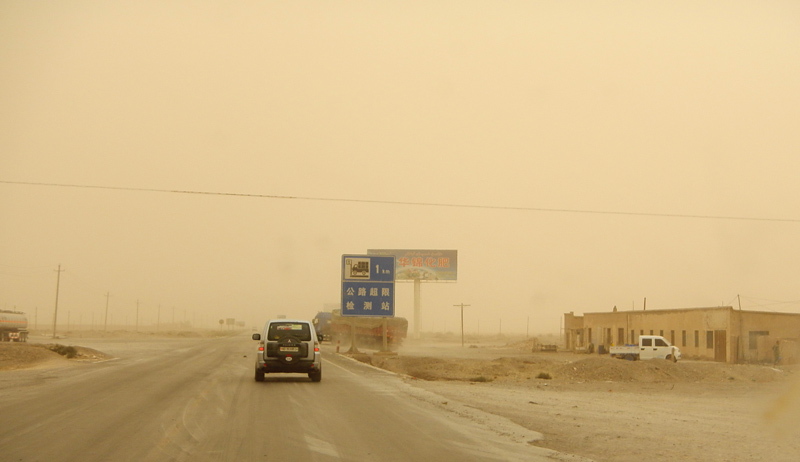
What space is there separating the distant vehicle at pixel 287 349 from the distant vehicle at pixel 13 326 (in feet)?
185

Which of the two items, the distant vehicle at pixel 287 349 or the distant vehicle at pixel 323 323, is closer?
the distant vehicle at pixel 287 349

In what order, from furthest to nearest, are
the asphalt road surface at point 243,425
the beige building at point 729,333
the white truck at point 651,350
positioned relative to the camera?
the beige building at point 729,333 → the white truck at point 651,350 → the asphalt road surface at point 243,425

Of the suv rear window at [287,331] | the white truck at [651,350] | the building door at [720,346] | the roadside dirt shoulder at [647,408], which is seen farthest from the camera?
the building door at [720,346]

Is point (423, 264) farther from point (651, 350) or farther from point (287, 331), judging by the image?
point (287, 331)

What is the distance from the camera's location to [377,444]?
1129 centimetres

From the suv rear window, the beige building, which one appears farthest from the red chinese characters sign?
the suv rear window

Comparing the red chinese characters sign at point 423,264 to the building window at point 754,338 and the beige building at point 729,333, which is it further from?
the building window at point 754,338

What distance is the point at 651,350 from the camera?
4819 cm

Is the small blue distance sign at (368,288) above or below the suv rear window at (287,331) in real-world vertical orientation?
above

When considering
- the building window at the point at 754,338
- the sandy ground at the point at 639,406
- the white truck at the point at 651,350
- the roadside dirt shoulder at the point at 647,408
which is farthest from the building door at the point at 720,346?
the roadside dirt shoulder at the point at 647,408

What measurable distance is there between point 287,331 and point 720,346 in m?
38.6

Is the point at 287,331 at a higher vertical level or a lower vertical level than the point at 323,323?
higher

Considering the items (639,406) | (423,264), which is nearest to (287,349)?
(639,406)

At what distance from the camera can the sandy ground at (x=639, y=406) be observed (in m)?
12.0
